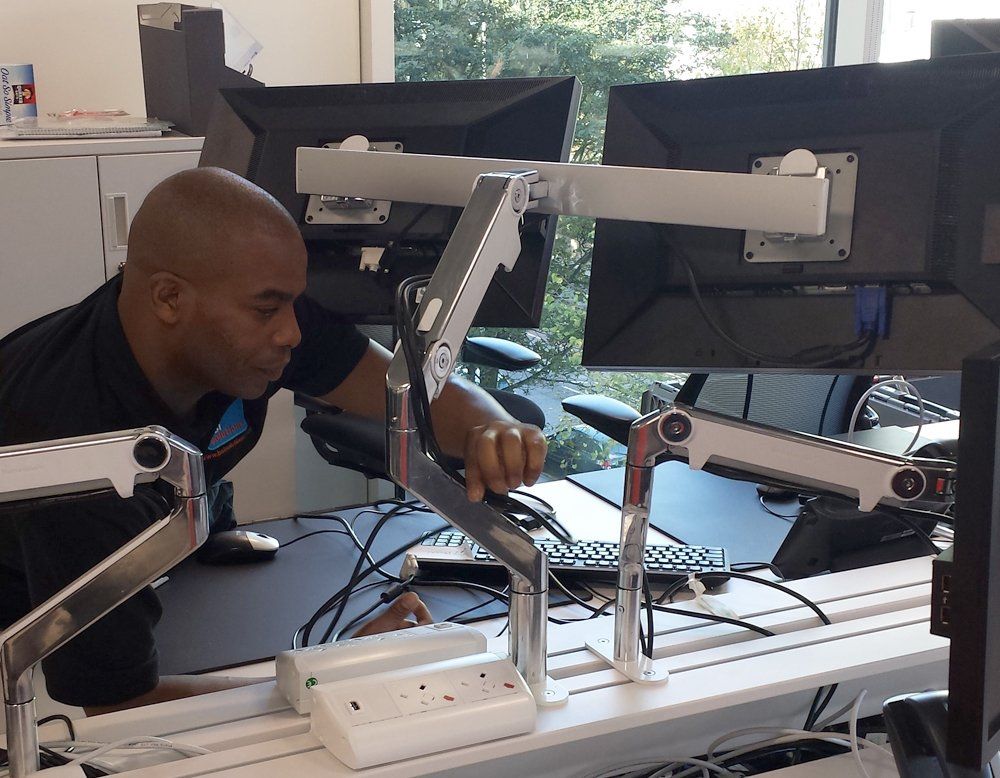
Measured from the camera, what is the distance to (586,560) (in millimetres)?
1387

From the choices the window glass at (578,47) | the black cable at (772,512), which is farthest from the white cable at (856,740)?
the window glass at (578,47)

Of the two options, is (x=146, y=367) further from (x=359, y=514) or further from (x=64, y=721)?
(x=64, y=721)

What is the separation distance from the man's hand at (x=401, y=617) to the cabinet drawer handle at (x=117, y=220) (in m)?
1.55

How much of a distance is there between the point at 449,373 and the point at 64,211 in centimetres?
182

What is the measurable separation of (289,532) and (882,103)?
3.29 feet

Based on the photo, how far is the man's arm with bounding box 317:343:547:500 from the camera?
1011mm

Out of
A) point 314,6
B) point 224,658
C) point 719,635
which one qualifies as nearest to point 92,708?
point 224,658

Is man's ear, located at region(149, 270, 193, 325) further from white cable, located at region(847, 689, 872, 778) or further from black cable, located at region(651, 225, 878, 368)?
white cable, located at region(847, 689, 872, 778)

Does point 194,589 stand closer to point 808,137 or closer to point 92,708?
point 92,708

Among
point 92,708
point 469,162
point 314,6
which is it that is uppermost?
point 314,6

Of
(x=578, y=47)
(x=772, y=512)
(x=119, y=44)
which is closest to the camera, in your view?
(x=772, y=512)

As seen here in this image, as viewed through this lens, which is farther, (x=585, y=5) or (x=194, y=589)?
(x=585, y=5)

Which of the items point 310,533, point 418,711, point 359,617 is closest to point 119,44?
point 310,533

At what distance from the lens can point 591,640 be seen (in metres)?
1.14
